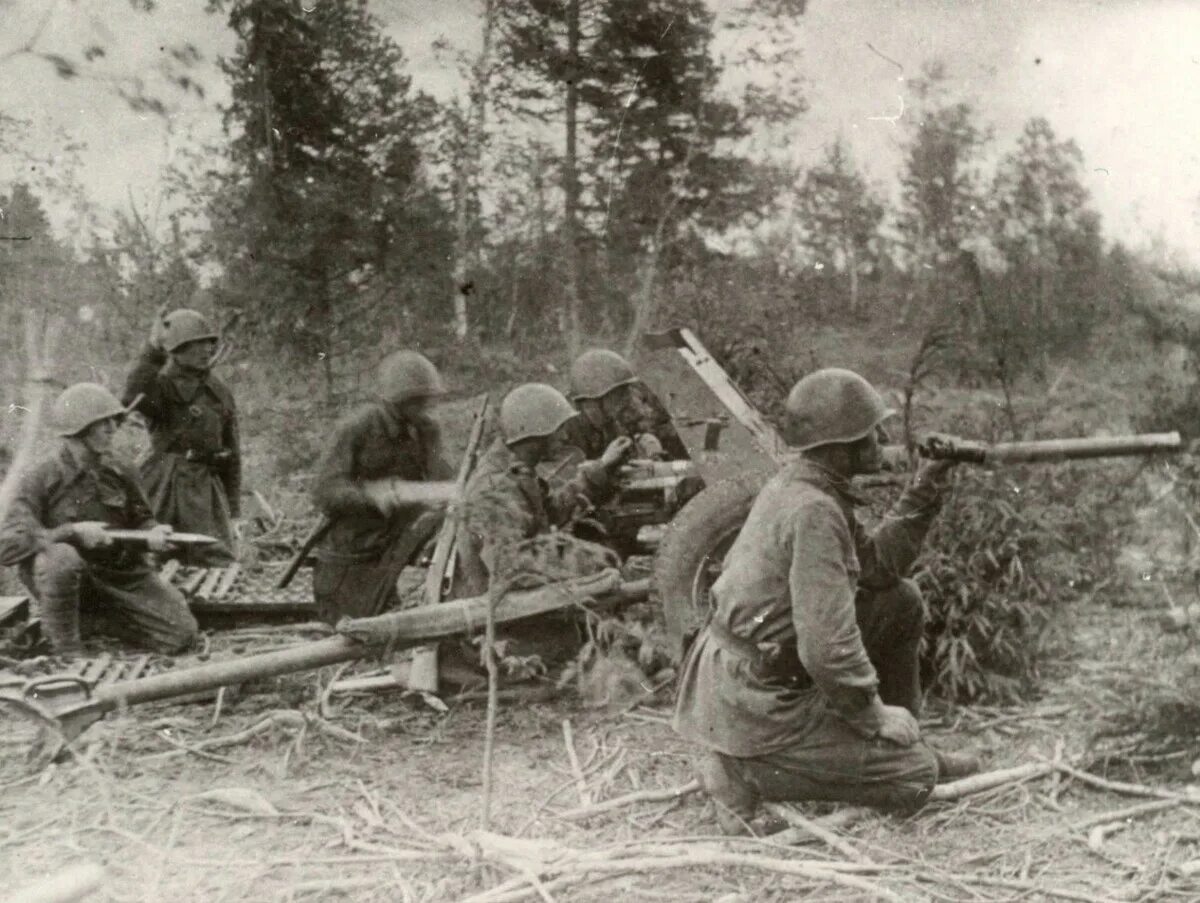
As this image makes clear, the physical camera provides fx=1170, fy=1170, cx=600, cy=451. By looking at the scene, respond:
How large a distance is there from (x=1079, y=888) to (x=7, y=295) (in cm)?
841

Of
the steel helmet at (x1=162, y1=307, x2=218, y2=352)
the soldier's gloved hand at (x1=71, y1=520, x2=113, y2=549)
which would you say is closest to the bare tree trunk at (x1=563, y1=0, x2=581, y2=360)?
the steel helmet at (x1=162, y1=307, x2=218, y2=352)

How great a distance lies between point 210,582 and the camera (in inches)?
251

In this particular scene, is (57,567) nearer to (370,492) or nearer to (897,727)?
(370,492)

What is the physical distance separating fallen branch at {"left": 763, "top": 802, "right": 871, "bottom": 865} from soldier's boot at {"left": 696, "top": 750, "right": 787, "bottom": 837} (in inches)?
1.4

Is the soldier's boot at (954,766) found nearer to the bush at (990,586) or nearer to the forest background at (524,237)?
the bush at (990,586)

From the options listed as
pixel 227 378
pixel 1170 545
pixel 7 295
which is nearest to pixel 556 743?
pixel 1170 545

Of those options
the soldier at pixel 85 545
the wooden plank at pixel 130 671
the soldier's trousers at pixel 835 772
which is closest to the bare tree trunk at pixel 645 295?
the soldier at pixel 85 545

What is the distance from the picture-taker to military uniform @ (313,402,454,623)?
562 centimetres

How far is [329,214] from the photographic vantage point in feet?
27.9

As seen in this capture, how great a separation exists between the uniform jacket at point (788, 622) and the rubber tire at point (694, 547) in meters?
1.00

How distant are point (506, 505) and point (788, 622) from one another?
138 cm

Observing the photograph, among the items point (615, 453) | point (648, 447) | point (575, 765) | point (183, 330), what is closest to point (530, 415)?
point (615, 453)

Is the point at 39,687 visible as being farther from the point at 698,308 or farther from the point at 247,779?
the point at 698,308

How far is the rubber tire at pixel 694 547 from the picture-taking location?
15.9 feet
